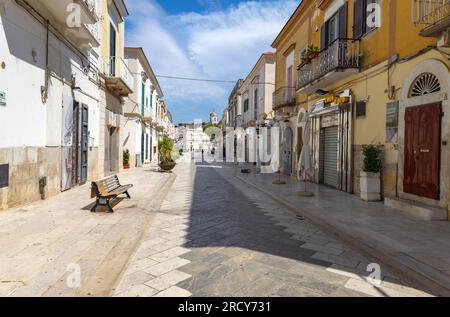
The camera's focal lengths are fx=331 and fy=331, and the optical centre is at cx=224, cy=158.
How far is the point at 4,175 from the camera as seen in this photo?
625cm

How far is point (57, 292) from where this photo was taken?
3184mm

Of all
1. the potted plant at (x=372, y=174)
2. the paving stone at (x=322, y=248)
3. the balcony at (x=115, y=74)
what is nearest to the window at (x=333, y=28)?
the potted plant at (x=372, y=174)

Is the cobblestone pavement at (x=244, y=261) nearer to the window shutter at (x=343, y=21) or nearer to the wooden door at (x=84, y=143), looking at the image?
the wooden door at (x=84, y=143)

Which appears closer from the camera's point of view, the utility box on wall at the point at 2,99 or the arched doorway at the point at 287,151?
the utility box on wall at the point at 2,99

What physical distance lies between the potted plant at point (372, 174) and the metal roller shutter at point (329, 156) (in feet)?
8.74

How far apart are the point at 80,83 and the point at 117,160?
6.86m

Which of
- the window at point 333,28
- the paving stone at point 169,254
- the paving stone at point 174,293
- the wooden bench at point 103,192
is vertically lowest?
the paving stone at point 174,293

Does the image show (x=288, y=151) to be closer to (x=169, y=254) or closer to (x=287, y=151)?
(x=287, y=151)

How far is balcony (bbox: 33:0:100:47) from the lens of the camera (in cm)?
765

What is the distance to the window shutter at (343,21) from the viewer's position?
1067 centimetres

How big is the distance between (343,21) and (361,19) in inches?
47.7

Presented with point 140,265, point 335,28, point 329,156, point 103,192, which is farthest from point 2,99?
point 335,28

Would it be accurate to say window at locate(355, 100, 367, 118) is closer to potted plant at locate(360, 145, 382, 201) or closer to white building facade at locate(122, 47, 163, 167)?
potted plant at locate(360, 145, 382, 201)
